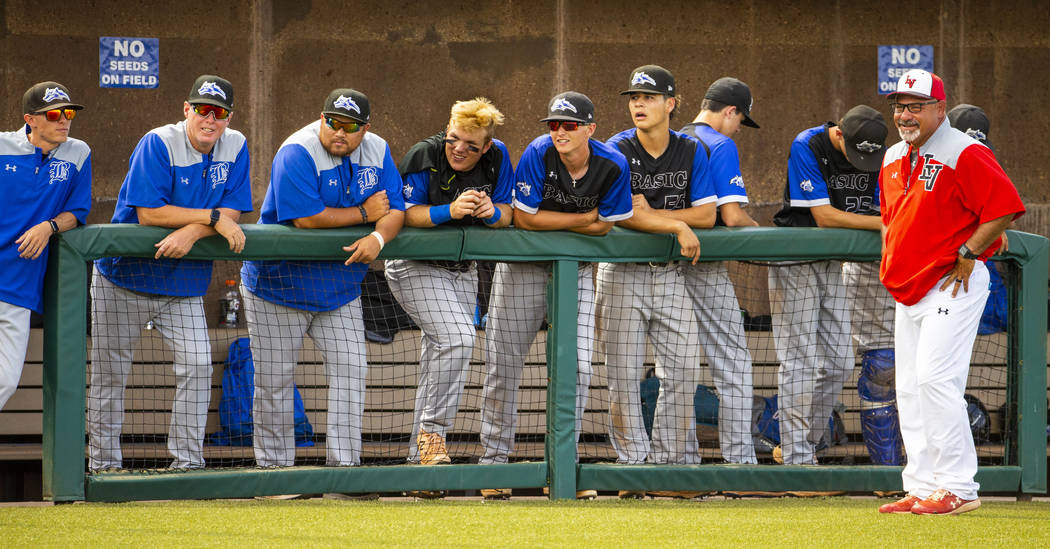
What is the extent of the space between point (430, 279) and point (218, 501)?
1.26m

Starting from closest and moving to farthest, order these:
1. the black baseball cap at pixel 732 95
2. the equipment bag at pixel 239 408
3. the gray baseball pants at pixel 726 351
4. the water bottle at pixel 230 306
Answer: the gray baseball pants at pixel 726 351 → the black baseball cap at pixel 732 95 → the equipment bag at pixel 239 408 → the water bottle at pixel 230 306

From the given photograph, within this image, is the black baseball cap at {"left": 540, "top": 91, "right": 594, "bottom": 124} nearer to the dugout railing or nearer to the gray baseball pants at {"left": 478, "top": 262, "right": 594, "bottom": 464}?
the dugout railing

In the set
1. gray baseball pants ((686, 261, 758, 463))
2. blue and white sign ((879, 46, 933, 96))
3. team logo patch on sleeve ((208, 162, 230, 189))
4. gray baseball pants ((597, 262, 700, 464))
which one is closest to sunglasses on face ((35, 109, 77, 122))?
team logo patch on sleeve ((208, 162, 230, 189))

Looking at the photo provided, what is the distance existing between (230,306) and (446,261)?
2529 mm

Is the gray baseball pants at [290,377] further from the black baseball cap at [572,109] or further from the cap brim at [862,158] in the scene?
the cap brim at [862,158]

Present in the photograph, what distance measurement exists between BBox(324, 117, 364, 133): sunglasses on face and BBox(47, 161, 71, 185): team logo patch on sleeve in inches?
43.7

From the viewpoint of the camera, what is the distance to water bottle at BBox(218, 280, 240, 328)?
665 centimetres

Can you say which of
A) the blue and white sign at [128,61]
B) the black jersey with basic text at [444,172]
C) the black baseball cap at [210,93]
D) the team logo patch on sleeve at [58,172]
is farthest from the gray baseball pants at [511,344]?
the blue and white sign at [128,61]

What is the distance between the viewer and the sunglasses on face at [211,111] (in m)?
4.50

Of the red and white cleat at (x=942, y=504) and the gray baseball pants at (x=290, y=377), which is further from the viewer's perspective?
the gray baseball pants at (x=290, y=377)

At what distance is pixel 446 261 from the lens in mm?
4738

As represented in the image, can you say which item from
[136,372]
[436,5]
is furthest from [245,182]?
[436,5]

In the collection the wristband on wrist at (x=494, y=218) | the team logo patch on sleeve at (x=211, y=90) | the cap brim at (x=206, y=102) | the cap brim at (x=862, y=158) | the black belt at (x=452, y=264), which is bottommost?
the black belt at (x=452, y=264)

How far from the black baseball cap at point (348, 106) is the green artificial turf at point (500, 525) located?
62.5 inches
